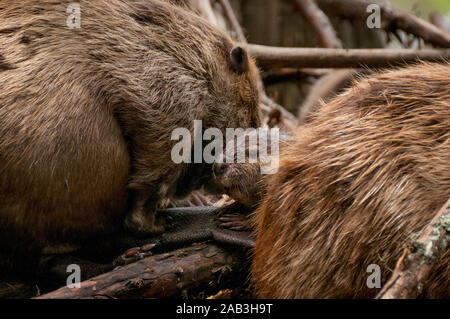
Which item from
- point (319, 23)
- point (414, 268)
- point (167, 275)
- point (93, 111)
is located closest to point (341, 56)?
point (319, 23)

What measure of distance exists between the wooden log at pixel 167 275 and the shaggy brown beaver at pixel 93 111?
1.10 feet

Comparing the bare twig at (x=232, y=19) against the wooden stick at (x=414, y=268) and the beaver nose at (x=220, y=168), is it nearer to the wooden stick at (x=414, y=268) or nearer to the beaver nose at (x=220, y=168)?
the beaver nose at (x=220, y=168)

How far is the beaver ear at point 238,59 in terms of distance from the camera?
2.82 meters

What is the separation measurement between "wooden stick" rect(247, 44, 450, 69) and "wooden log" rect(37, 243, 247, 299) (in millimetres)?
2291

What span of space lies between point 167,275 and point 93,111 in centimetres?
78

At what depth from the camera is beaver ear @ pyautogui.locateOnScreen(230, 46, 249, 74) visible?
282 cm

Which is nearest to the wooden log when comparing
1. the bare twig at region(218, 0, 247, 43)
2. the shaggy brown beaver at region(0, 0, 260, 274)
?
the shaggy brown beaver at region(0, 0, 260, 274)

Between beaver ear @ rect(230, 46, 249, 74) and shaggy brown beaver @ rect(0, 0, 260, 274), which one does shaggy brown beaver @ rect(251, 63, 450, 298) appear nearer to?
shaggy brown beaver @ rect(0, 0, 260, 274)

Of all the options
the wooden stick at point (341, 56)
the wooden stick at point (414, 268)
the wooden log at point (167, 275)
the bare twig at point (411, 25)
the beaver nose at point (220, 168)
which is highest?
the bare twig at point (411, 25)

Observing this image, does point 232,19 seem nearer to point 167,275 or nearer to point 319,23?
point 319,23

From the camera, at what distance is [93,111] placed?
221 centimetres

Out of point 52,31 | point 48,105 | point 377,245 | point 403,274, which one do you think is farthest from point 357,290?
point 52,31

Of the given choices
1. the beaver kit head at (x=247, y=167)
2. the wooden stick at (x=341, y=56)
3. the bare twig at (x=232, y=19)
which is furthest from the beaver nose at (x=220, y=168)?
the bare twig at (x=232, y=19)
